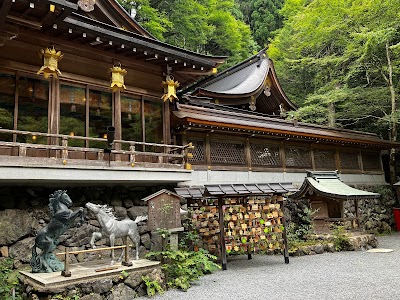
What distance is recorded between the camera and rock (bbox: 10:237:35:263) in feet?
24.1

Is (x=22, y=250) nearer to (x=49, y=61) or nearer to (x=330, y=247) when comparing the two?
(x=49, y=61)

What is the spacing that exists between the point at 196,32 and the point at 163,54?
16258 millimetres

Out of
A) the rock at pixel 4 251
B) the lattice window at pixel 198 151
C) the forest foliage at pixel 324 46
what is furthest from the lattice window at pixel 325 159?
the rock at pixel 4 251

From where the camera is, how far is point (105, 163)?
8312 millimetres

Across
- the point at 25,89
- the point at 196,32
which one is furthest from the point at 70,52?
the point at 196,32

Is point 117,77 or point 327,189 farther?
point 327,189

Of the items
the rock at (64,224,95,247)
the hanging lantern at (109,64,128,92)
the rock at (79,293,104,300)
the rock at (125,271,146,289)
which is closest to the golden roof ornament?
the hanging lantern at (109,64,128,92)

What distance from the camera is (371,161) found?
18531mm

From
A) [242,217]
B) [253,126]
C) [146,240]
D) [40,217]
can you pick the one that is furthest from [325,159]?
[40,217]

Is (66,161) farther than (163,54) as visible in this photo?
No

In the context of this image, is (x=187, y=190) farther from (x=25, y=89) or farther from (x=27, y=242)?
(x=25, y=89)

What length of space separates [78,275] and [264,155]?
30.8 ft

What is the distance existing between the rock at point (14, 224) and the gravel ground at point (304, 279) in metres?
3.65

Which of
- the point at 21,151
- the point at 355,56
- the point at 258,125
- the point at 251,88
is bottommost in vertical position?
the point at 21,151
